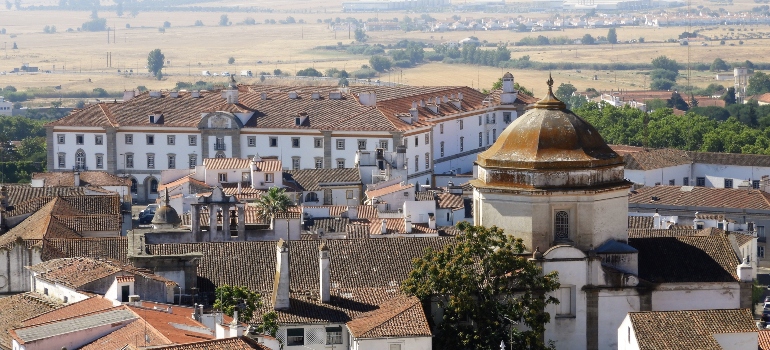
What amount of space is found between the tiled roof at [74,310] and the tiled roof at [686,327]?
13368 millimetres

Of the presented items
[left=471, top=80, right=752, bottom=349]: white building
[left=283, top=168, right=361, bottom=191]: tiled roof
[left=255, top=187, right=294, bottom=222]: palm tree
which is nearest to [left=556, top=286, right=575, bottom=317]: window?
[left=471, top=80, right=752, bottom=349]: white building

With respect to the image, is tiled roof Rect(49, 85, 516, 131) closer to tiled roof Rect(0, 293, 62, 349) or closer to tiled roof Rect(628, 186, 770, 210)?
tiled roof Rect(628, 186, 770, 210)

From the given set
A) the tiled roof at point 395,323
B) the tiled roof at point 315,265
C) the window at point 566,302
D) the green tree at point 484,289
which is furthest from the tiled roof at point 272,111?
the tiled roof at point 395,323

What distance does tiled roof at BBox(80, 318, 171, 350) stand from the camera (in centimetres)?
4628

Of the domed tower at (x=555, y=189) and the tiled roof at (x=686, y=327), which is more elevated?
the domed tower at (x=555, y=189)

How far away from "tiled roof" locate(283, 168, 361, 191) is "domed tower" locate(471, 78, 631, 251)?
132 ft

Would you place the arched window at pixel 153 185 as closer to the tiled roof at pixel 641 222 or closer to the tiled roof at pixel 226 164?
the tiled roof at pixel 226 164

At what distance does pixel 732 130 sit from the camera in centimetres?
14350

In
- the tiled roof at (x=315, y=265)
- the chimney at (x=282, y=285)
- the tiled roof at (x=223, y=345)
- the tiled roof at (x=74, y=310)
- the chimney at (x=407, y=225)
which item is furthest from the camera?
the chimney at (x=407, y=225)

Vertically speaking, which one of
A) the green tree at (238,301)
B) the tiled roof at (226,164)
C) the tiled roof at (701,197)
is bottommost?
the tiled roof at (701,197)

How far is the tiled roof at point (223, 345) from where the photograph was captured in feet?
→ 144

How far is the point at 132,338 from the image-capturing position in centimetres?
4712

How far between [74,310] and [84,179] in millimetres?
52848

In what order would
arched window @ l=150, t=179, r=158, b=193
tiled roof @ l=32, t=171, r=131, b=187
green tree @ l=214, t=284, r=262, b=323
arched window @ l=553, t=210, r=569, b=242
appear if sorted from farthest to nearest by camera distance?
arched window @ l=150, t=179, r=158, b=193 → tiled roof @ l=32, t=171, r=131, b=187 → arched window @ l=553, t=210, r=569, b=242 → green tree @ l=214, t=284, r=262, b=323
